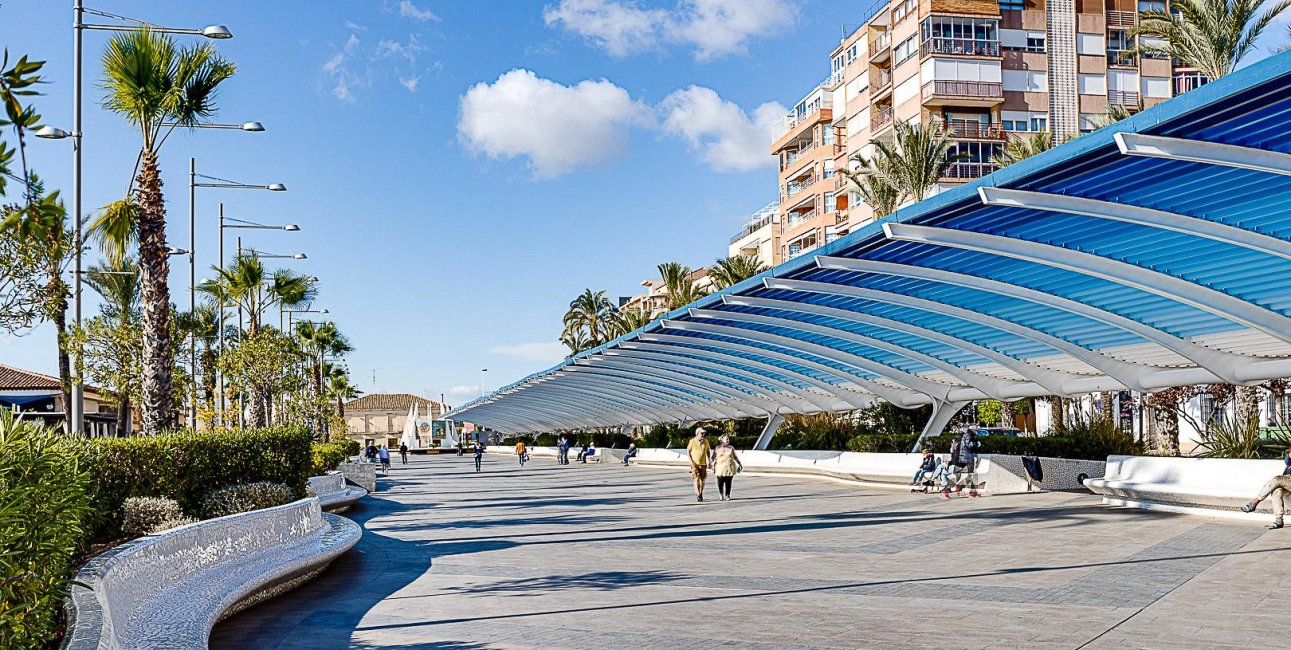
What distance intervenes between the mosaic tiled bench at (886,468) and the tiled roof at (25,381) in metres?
45.1

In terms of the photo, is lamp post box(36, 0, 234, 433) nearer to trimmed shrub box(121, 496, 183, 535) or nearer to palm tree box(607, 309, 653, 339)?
trimmed shrub box(121, 496, 183, 535)

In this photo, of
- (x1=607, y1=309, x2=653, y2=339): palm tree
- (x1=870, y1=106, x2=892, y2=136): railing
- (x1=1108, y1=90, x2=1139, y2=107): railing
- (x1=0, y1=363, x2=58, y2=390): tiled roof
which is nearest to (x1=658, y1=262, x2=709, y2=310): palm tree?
(x1=607, y1=309, x2=653, y2=339): palm tree

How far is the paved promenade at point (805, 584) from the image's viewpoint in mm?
8164

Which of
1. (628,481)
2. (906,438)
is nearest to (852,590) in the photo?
(906,438)

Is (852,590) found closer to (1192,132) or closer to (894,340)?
(1192,132)

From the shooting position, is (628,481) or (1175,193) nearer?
(1175,193)

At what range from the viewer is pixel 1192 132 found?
11.9m

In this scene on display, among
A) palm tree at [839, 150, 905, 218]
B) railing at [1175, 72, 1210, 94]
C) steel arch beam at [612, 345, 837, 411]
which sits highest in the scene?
railing at [1175, 72, 1210, 94]

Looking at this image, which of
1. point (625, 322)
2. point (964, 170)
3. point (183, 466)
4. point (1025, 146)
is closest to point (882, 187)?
point (1025, 146)

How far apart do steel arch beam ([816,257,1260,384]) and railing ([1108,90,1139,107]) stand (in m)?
40.4

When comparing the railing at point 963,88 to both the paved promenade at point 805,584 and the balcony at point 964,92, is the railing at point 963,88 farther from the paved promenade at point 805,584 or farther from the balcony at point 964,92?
the paved promenade at point 805,584

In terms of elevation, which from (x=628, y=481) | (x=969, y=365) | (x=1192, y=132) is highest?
(x=1192, y=132)

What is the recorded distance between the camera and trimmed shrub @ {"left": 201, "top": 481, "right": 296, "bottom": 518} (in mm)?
14094

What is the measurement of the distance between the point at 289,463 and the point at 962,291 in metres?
12.7
